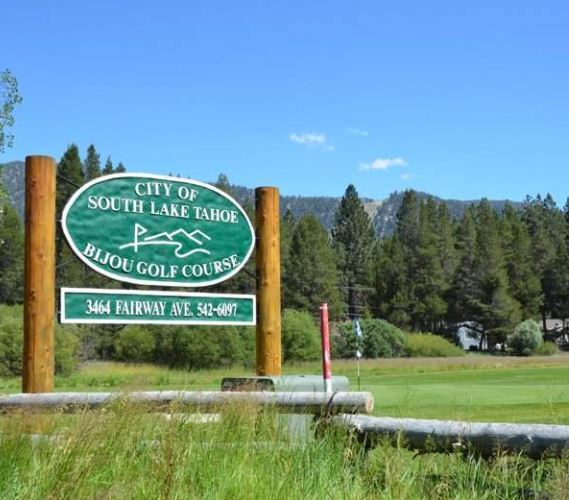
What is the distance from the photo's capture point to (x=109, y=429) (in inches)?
214

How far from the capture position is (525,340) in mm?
83688

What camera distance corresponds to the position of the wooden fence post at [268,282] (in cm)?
1091

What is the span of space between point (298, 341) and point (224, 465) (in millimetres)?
49341

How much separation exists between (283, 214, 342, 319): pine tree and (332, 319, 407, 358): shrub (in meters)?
15.4

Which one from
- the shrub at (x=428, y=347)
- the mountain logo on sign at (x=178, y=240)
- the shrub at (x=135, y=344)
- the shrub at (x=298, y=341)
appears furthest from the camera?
the shrub at (x=428, y=347)

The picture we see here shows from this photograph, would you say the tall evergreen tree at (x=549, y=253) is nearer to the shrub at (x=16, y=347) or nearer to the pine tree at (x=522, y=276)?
the pine tree at (x=522, y=276)

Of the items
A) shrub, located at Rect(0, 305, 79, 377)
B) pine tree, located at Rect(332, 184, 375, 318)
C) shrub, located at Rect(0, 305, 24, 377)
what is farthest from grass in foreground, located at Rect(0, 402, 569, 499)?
pine tree, located at Rect(332, 184, 375, 318)

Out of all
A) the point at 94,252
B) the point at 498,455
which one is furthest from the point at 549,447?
the point at 94,252

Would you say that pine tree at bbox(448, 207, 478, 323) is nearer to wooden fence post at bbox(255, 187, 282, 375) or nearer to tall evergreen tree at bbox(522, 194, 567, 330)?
tall evergreen tree at bbox(522, 194, 567, 330)

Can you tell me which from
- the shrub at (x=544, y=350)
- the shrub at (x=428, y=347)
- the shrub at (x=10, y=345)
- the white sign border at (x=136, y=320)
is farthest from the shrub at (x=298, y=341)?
the white sign border at (x=136, y=320)

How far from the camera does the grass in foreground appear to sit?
4703 millimetres

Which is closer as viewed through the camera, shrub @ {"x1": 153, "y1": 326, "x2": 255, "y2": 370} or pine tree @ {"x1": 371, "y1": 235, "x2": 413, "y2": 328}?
shrub @ {"x1": 153, "y1": 326, "x2": 255, "y2": 370}

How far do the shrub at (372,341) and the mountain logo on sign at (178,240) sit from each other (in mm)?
60043

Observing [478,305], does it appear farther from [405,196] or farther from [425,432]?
[425,432]
